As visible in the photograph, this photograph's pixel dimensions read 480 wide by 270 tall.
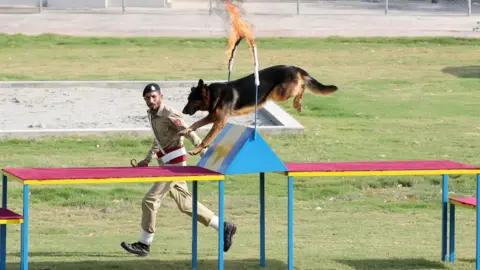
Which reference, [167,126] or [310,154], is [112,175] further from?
[310,154]

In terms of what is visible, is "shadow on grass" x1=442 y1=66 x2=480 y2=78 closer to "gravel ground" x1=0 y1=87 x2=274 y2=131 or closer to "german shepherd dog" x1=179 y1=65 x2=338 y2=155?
Result: "gravel ground" x1=0 y1=87 x2=274 y2=131

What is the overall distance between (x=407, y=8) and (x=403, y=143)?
24388 millimetres

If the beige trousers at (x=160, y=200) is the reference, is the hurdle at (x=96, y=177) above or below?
above

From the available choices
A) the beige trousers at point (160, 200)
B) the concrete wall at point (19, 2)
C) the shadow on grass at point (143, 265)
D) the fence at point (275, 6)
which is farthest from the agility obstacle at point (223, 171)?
the concrete wall at point (19, 2)

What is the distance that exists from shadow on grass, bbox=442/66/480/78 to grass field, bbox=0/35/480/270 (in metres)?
0.03

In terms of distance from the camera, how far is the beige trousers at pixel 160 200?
11.3 meters

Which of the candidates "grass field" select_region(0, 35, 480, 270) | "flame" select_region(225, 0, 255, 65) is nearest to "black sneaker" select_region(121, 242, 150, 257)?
"grass field" select_region(0, 35, 480, 270)

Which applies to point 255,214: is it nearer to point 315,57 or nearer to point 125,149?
point 125,149

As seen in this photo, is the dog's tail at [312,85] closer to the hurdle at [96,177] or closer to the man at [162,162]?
the hurdle at [96,177]

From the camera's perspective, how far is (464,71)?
2602 centimetres

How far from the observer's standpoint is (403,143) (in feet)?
61.6

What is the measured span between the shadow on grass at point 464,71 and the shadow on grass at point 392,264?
14319mm

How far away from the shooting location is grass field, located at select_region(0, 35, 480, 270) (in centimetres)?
1202

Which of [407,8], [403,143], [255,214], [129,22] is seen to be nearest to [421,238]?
[255,214]
